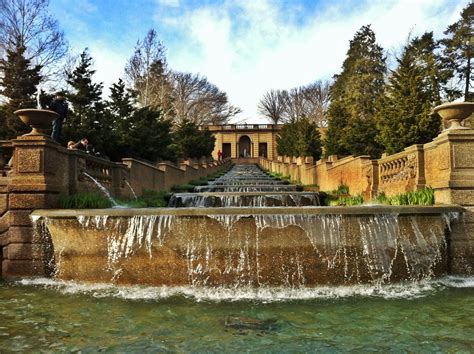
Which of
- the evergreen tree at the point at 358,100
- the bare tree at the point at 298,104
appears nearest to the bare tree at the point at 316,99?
the bare tree at the point at 298,104

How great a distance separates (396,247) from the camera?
7504mm

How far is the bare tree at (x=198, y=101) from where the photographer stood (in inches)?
2257

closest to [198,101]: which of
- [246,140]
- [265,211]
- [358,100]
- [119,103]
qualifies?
[246,140]

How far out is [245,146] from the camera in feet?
285

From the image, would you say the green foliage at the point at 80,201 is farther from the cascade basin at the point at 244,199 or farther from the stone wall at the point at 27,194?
the cascade basin at the point at 244,199

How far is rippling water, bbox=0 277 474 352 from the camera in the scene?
4641mm

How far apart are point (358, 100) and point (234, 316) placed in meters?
37.1

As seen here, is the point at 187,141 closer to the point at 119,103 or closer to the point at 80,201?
the point at 119,103

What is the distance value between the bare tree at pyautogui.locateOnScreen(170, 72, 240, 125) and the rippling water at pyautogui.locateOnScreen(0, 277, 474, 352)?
46.7 m

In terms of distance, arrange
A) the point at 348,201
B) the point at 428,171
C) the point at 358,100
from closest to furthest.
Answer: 1. the point at 428,171
2. the point at 348,201
3. the point at 358,100

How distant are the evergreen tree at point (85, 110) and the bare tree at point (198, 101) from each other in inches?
1205

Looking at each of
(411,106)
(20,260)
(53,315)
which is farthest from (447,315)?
(411,106)

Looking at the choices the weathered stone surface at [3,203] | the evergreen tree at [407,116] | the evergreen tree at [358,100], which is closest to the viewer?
the weathered stone surface at [3,203]

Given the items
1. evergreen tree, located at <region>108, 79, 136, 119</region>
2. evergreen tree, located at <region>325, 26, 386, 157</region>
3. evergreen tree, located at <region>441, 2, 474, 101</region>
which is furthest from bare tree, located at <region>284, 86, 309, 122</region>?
evergreen tree, located at <region>108, 79, 136, 119</region>
